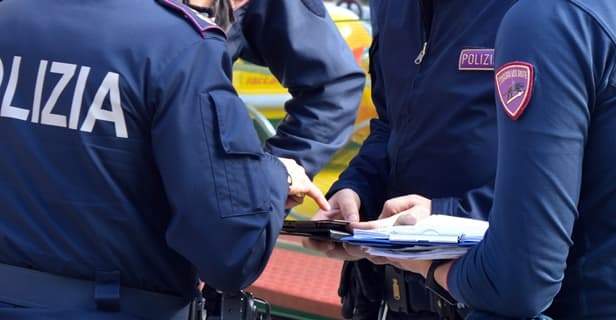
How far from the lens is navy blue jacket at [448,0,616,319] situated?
1243mm

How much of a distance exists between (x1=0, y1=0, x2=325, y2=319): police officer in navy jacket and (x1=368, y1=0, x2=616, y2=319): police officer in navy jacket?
0.53 metres

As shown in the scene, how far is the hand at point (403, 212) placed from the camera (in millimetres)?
1656

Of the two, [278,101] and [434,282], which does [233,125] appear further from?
[278,101]

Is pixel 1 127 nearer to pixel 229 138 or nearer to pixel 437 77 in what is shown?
pixel 229 138

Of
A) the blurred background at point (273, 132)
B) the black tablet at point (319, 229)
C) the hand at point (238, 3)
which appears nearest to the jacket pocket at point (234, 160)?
the black tablet at point (319, 229)

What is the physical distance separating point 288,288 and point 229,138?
2.38 metres

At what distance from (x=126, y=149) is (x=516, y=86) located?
2.45ft

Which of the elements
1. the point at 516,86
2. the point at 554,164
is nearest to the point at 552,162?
the point at 554,164

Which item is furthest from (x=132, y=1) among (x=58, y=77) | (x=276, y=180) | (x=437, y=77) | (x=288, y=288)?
(x=288, y=288)

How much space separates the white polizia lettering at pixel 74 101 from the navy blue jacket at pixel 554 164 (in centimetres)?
70

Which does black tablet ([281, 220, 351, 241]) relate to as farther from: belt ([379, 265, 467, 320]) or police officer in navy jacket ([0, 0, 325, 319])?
belt ([379, 265, 467, 320])

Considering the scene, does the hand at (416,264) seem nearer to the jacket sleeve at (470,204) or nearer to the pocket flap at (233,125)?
the jacket sleeve at (470,204)

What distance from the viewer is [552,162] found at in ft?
4.11

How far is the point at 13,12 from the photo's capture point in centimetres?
179
